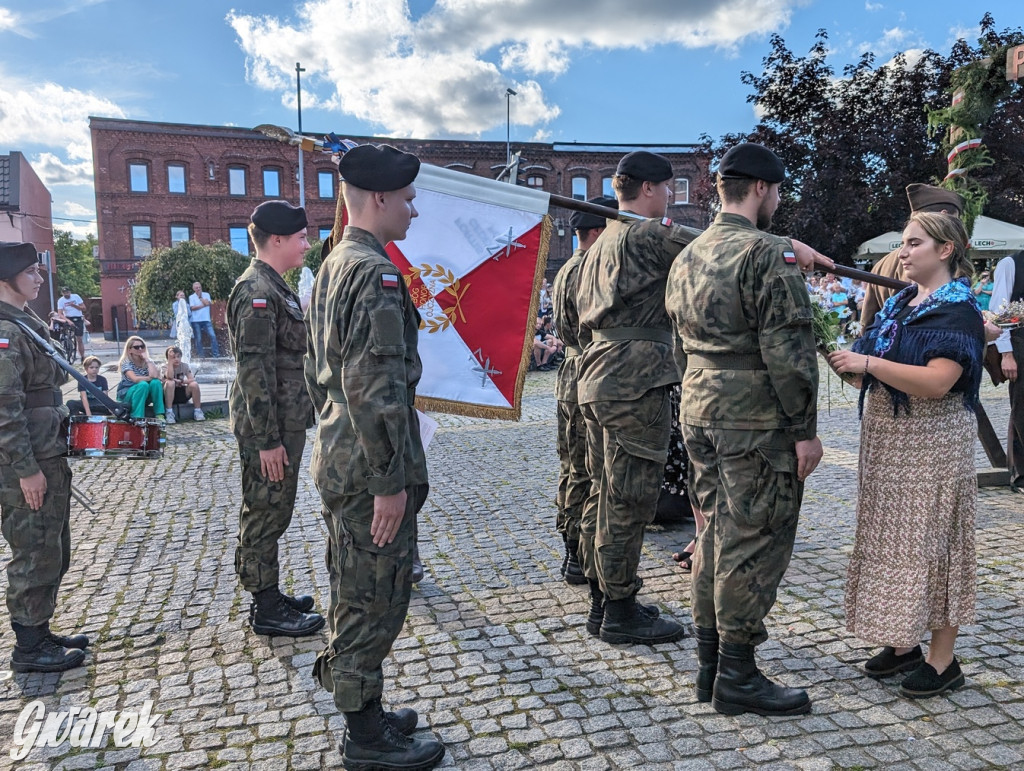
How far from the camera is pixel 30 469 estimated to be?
3717 millimetres

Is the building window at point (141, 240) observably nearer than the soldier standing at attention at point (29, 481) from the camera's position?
No

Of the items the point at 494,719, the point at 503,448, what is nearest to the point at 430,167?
the point at 494,719

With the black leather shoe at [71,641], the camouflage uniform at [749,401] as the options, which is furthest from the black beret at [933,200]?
the black leather shoe at [71,641]

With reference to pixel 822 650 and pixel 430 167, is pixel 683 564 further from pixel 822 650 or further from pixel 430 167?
pixel 430 167

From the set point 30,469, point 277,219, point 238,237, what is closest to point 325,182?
point 238,237

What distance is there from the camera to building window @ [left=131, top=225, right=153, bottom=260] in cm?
4109

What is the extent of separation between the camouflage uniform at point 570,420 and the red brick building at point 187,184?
3417 cm

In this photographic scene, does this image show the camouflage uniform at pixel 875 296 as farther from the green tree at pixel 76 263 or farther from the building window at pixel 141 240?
the green tree at pixel 76 263

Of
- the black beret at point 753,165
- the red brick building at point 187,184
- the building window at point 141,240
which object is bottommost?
the black beret at point 753,165

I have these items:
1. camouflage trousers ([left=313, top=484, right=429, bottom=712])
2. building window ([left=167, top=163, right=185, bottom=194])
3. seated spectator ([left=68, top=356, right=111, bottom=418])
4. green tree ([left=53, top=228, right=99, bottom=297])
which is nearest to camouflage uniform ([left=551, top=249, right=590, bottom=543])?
camouflage trousers ([left=313, top=484, right=429, bottom=712])

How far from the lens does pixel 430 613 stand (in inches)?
171

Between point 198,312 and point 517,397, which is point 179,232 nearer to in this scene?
point 198,312

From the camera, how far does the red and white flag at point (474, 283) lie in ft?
13.5

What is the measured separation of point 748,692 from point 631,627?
814 mm
